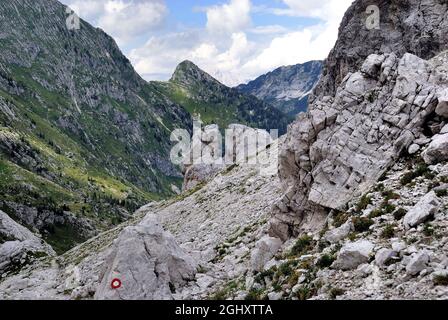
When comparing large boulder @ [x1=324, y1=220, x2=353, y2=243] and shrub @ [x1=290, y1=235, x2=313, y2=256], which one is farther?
shrub @ [x1=290, y1=235, x2=313, y2=256]

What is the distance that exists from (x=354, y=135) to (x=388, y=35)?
181ft

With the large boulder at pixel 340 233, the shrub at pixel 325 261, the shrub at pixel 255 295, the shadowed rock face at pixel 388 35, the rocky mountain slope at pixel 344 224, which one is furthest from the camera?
the shadowed rock face at pixel 388 35

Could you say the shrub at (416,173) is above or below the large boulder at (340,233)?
above

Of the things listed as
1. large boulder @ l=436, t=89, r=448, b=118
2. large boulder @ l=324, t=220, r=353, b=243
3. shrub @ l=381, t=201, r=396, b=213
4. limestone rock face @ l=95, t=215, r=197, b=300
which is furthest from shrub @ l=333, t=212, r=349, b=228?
limestone rock face @ l=95, t=215, r=197, b=300

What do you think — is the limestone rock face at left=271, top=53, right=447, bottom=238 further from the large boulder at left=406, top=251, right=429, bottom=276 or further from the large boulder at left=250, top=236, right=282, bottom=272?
the large boulder at left=406, top=251, right=429, bottom=276

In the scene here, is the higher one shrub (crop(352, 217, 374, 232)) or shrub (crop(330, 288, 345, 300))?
shrub (crop(352, 217, 374, 232))

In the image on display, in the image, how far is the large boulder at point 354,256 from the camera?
2125 centimetres

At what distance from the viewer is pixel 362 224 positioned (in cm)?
2411

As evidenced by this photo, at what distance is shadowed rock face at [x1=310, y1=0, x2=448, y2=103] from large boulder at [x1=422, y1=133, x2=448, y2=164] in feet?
164

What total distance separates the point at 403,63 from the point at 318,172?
403 inches

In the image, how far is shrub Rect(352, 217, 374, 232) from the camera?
23969 mm

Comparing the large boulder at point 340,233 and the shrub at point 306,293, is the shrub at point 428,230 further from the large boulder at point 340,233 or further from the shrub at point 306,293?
the shrub at point 306,293

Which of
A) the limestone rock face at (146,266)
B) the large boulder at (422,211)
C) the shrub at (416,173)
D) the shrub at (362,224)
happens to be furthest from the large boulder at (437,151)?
the limestone rock face at (146,266)
